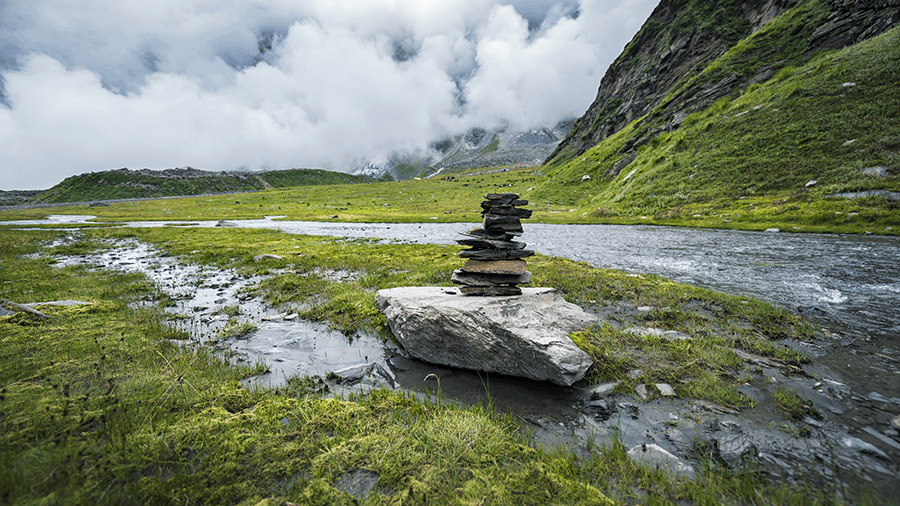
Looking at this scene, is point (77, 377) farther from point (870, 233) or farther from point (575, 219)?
point (575, 219)

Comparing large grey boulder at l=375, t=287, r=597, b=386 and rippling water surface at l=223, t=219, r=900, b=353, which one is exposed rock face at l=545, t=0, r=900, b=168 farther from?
large grey boulder at l=375, t=287, r=597, b=386

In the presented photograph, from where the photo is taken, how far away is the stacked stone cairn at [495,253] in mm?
9484

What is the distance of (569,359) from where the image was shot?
638 centimetres

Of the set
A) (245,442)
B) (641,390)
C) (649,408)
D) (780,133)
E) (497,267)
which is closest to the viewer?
(245,442)

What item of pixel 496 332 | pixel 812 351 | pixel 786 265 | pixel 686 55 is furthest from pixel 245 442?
pixel 686 55

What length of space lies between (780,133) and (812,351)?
38.4m

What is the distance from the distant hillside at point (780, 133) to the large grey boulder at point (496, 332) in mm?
28387

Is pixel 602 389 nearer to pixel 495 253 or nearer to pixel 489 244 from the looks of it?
pixel 495 253

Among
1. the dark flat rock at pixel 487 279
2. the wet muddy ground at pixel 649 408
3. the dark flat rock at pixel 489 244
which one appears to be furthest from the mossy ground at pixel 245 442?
the dark flat rock at pixel 489 244

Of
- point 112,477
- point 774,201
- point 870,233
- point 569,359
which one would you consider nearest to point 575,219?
point 774,201

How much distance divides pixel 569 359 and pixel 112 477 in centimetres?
707

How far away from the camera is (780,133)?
3119cm

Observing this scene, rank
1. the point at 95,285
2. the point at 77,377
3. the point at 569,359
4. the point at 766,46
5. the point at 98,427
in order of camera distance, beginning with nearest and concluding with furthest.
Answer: the point at 98,427
the point at 77,377
the point at 569,359
the point at 95,285
the point at 766,46

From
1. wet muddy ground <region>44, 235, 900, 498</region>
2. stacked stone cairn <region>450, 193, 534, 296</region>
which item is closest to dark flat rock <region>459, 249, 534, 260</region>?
stacked stone cairn <region>450, 193, 534, 296</region>
